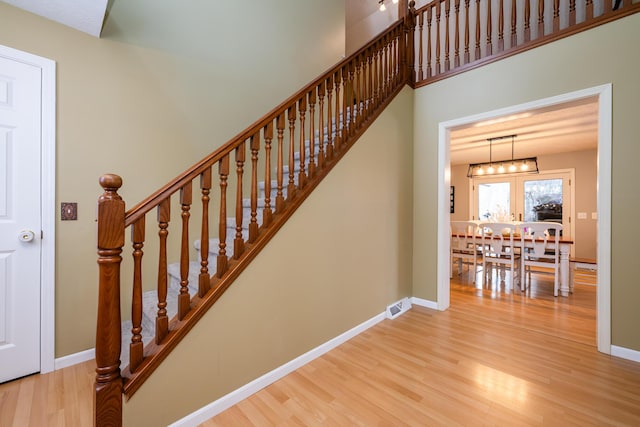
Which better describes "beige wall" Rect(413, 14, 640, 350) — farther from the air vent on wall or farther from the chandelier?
the chandelier

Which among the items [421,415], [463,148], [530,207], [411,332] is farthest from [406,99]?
[530,207]

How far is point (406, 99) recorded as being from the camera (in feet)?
10.5

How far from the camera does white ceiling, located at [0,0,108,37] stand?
1.74m

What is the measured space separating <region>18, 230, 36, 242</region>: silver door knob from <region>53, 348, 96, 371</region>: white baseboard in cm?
87

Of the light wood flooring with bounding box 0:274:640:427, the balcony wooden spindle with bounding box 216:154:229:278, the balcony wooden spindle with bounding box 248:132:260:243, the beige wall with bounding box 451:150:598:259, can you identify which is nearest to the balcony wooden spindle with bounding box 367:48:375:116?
the balcony wooden spindle with bounding box 248:132:260:243

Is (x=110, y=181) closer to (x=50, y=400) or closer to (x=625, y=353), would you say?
(x=50, y=400)

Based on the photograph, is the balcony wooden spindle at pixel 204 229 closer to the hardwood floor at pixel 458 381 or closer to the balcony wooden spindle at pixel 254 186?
the balcony wooden spindle at pixel 254 186

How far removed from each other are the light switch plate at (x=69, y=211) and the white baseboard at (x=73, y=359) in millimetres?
995

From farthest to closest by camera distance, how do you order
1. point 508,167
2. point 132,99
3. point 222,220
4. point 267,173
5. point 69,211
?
1. point 508,167
2. point 132,99
3. point 69,211
4. point 267,173
5. point 222,220

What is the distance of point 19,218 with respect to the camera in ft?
6.01

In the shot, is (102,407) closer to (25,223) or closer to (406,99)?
(25,223)

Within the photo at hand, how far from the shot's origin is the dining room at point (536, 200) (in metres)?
3.33

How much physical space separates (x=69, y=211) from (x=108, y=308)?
1.24 metres

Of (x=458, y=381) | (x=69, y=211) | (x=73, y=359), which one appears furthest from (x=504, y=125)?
(x=73, y=359)
